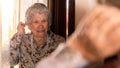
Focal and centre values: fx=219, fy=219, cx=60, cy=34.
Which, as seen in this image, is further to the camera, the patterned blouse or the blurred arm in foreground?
the patterned blouse

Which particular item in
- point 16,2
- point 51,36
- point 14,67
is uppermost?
point 16,2

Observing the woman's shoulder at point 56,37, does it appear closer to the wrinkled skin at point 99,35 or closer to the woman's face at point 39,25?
the woman's face at point 39,25

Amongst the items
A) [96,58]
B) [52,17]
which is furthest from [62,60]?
[52,17]

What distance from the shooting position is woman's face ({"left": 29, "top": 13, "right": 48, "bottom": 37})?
0.73m

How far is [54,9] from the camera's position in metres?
0.71

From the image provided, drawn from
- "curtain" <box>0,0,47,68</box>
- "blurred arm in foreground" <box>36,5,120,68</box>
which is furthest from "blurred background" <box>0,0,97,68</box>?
"blurred arm in foreground" <box>36,5,120,68</box>

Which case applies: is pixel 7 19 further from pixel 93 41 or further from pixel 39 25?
pixel 93 41

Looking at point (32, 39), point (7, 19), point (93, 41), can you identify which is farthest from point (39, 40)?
point (93, 41)

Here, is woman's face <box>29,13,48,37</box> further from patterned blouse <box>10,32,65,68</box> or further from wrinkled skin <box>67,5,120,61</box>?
wrinkled skin <box>67,5,120,61</box>

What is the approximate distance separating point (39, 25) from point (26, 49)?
0.30 feet

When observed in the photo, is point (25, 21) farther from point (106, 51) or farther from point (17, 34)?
point (106, 51)

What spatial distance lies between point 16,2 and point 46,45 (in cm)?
17

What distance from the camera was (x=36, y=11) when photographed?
0.72 metres

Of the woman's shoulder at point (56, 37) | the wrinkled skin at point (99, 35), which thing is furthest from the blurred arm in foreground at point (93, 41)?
the woman's shoulder at point (56, 37)
